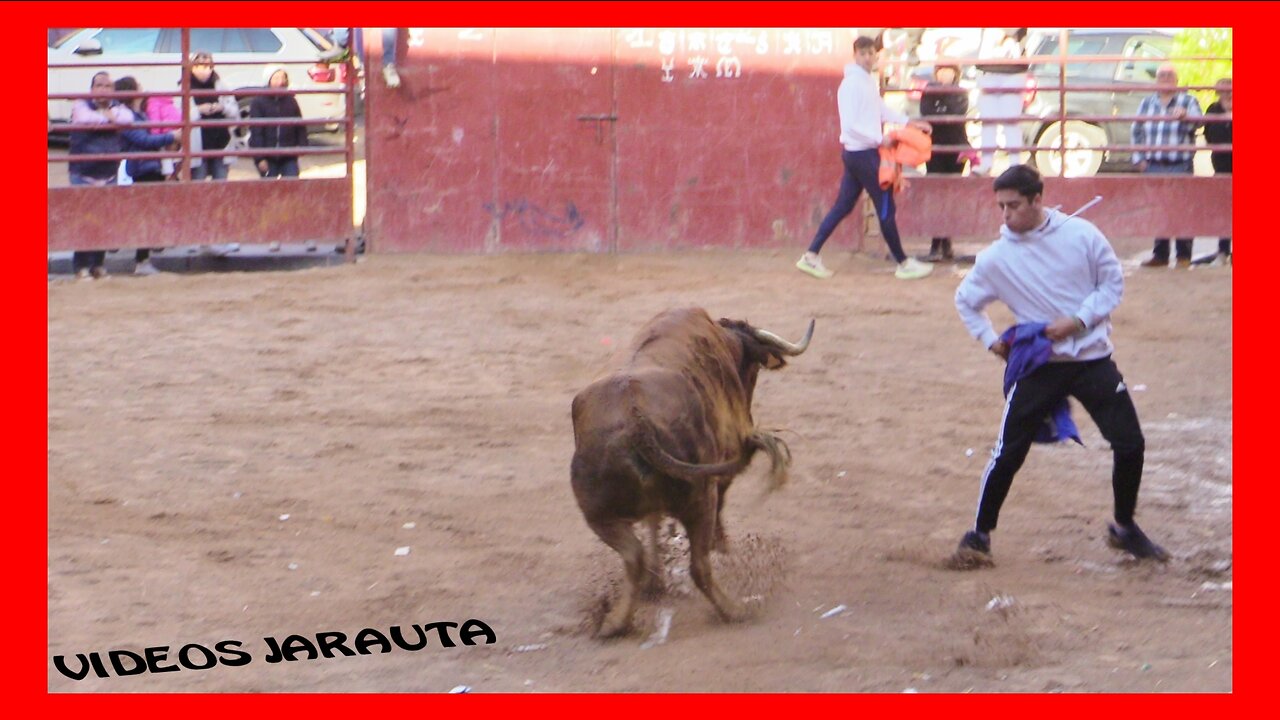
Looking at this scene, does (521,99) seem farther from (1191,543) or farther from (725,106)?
(1191,543)

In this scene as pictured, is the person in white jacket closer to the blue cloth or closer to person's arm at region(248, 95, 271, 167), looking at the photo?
person's arm at region(248, 95, 271, 167)

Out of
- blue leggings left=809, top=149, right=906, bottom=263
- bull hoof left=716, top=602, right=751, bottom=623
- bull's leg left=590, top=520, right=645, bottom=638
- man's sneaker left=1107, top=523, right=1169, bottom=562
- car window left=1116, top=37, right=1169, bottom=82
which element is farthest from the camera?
car window left=1116, top=37, right=1169, bottom=82

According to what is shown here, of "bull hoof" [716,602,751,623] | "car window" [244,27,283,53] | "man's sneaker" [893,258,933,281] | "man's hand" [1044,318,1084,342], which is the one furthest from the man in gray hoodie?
"car window" [244,27,283,53]

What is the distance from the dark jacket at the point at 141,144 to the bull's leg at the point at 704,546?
8.67m

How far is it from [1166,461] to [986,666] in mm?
3114

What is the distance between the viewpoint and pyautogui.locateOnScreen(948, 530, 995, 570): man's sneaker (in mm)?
6027

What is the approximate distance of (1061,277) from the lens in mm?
5793

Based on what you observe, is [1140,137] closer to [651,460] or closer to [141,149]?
[141,149]

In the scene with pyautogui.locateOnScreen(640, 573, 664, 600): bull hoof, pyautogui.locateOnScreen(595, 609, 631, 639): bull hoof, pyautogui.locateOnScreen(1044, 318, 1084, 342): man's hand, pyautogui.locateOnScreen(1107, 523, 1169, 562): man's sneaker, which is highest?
pyautogui.locateOnScreen(1044, 318, 1084, 342): man's hand

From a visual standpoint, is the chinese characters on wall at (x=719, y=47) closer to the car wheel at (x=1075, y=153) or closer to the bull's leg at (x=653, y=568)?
the car wheel at (x=1075, y=153)

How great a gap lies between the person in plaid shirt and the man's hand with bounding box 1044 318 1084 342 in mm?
7431

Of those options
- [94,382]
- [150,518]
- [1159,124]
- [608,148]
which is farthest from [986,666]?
[1159,124]

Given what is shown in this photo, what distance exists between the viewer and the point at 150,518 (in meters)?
6.76

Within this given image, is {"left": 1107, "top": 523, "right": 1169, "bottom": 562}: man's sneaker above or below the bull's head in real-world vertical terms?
below
